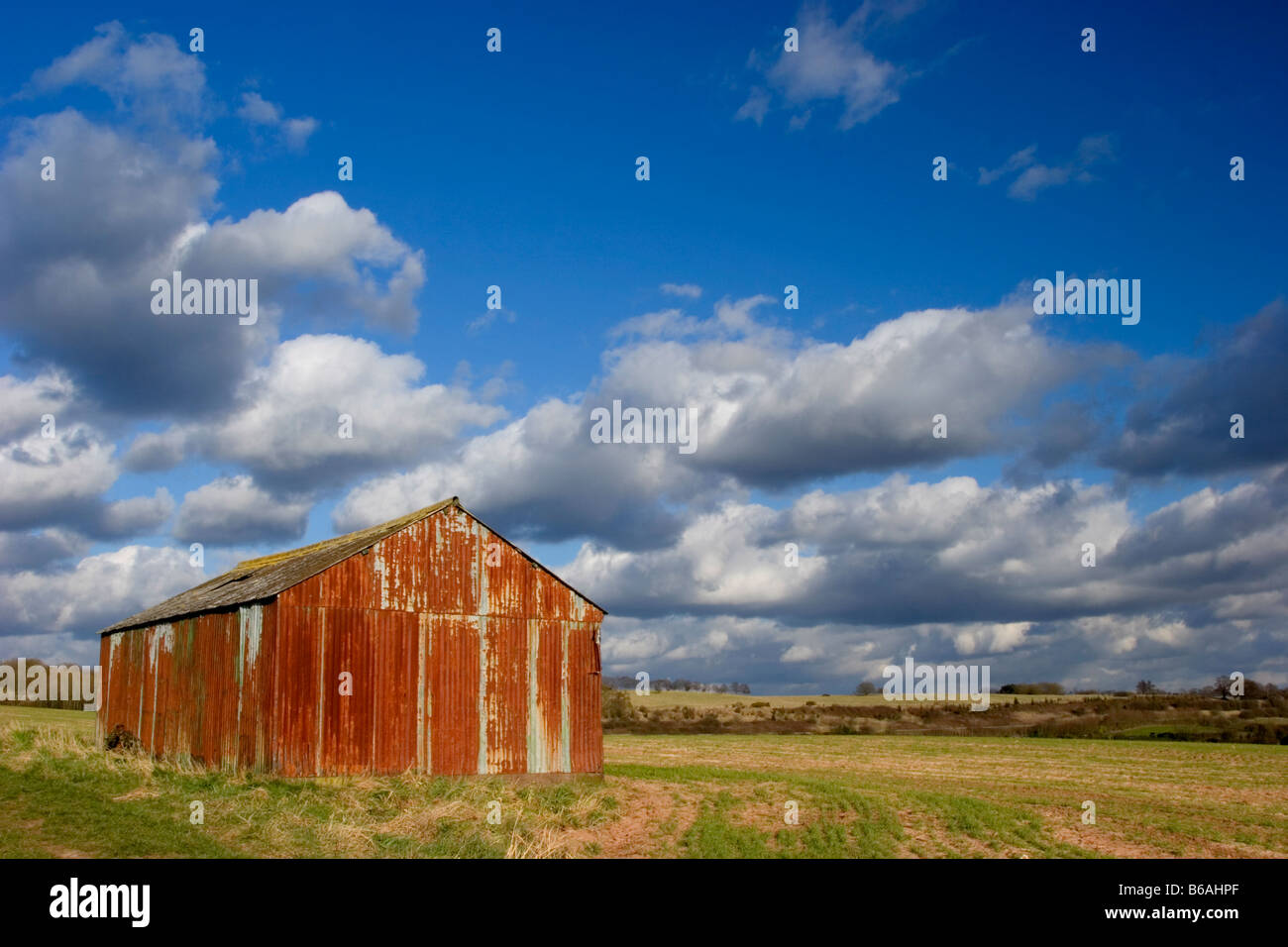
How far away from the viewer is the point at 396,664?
2402 cm

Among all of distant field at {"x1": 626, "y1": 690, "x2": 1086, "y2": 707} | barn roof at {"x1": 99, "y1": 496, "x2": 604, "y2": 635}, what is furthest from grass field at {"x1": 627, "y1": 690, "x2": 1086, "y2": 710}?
barn roof at {"x1": 99, "y1": 496, "x2": 604, "y2": 635}

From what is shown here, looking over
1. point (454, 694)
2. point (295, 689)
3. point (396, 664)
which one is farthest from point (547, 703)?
point (295, 689)

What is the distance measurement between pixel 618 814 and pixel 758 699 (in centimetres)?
7991

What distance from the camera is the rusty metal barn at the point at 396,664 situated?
74.6 ft

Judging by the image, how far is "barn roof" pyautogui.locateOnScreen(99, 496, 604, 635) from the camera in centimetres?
2439

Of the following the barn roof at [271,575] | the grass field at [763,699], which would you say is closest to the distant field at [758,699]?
the grass field at [763,699]

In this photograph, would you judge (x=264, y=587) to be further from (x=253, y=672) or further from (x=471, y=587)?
(x=471, y=587)

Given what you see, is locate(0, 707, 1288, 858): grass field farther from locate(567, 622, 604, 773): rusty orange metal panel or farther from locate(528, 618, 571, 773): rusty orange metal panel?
locate(528, 618, 571, 773): rusty orange metal panel

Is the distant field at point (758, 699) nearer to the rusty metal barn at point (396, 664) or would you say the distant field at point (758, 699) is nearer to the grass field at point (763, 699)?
the grass field at point (763, 699)

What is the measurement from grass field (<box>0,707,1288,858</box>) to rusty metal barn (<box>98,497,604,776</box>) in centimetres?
101

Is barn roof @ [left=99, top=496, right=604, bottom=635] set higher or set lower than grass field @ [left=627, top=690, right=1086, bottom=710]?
higher

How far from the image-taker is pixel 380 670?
23.8 meters

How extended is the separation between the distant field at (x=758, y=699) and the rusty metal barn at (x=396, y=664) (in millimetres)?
58895

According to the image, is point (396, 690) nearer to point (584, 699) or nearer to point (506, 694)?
point (506, 694)
